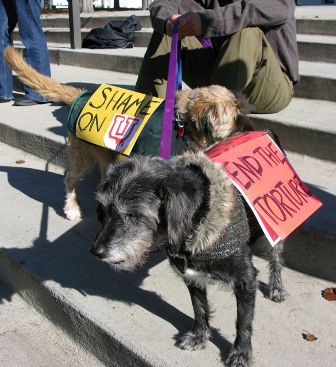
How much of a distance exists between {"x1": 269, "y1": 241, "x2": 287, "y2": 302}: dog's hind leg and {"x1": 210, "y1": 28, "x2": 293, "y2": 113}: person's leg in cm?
144

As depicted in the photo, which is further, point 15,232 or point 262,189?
point 15,232

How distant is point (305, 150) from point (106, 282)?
197 centimetres

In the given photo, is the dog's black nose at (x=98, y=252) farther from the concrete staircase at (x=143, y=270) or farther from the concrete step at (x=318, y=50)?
the concrete step at (x=318, y=50)

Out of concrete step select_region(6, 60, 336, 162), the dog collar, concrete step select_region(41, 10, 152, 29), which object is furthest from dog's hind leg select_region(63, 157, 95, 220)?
concrete step select_region(41, 10, 152, 29)

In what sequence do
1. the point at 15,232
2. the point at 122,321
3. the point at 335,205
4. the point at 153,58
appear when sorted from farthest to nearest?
1. the point at 153,58
2. the point at 15,232
3. the point at 335,205
4. the point at 122,321

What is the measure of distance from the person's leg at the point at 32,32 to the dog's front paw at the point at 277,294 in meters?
4.33

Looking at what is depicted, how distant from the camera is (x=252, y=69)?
156 inches

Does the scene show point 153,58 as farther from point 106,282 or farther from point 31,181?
point 106,282

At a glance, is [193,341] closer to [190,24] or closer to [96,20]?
[190,24]

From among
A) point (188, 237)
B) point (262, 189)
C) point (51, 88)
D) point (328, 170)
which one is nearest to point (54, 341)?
point (188, 237)

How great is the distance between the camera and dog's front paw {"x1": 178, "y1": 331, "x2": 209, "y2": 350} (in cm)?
259

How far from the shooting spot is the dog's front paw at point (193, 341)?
2.59m

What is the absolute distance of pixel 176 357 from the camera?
2.55m

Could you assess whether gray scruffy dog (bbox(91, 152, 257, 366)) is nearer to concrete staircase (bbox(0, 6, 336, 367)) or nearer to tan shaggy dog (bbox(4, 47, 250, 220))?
concrete staircase (bbox(0, 6, 336, 367))
